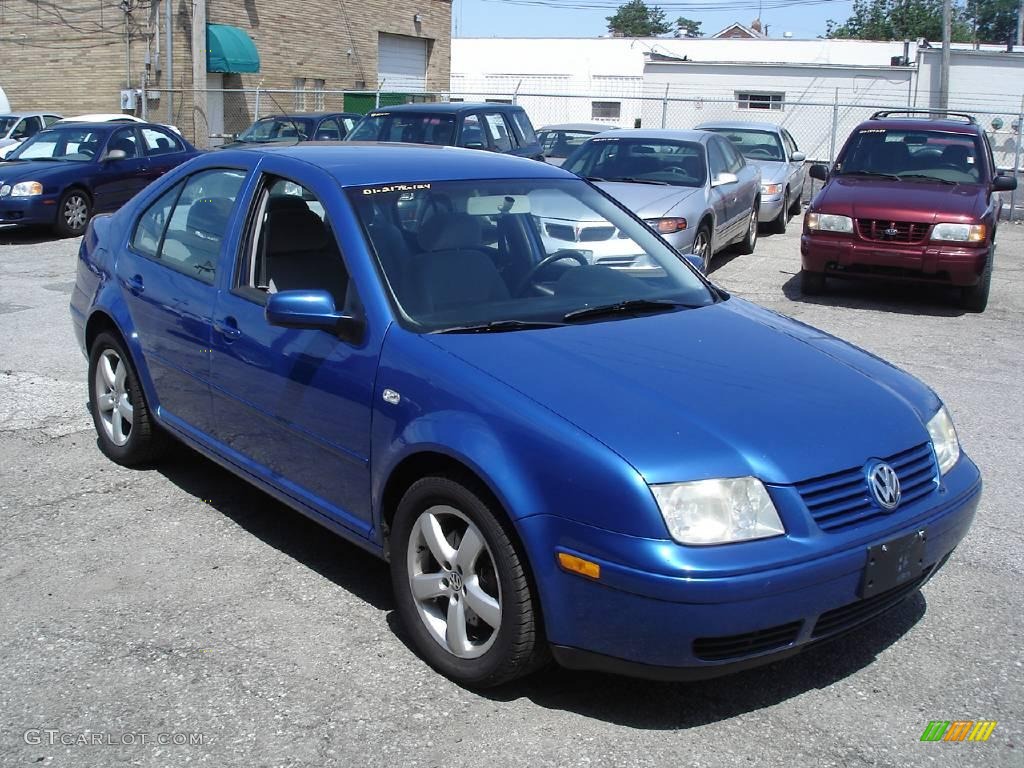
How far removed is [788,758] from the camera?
3215 mm

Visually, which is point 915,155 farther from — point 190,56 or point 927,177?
point 190,56

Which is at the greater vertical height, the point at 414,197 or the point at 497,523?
the point at 414,197

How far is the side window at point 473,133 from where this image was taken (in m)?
13.9

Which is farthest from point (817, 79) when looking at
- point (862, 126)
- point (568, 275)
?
point (568, 275)

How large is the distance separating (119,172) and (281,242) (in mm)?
12380

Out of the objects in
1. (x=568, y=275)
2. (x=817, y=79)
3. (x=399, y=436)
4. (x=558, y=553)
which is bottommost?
(x=558, y=553)

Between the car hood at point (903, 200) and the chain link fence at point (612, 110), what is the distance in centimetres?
881

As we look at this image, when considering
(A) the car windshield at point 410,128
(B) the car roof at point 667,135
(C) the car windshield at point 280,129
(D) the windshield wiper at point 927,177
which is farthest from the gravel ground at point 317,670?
(C) the car windshield at point 280,129

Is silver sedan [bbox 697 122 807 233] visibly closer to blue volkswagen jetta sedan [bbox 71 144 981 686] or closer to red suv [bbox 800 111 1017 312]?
red suv [bbox 800 111 1017 312]

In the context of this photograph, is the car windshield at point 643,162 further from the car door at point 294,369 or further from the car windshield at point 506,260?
the car door at point 294,369

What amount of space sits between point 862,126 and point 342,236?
29.6ft

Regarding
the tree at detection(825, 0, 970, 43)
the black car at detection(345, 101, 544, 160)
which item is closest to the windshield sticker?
the black car at detection(345, 101, 544, 160)

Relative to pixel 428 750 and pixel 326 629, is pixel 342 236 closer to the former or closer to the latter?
pixel 326 629

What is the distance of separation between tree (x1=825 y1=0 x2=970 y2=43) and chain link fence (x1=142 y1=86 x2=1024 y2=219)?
38.3 metres
